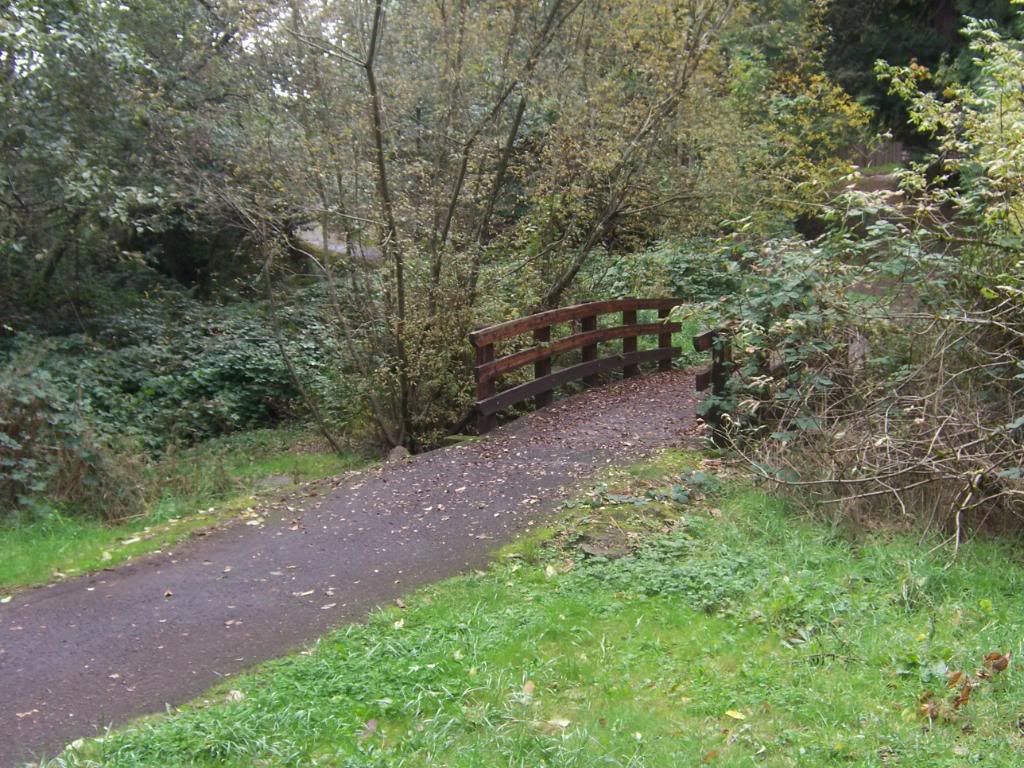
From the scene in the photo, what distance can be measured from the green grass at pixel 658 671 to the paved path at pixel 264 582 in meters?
0.36

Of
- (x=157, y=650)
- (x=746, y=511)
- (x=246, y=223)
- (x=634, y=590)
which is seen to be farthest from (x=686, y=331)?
(x=157, y=650)

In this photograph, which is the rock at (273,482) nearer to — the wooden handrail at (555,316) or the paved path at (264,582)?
the paved path at (264,582)

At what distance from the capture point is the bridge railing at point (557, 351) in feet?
35.5

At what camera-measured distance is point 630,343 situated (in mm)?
13703

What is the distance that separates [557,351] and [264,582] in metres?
6.19

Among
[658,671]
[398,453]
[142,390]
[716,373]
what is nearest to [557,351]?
[398,453]

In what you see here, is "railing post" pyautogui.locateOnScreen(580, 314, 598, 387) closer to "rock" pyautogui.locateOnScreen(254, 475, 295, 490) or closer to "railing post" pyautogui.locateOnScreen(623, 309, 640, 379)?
"railing post" pyautogui.locateOnScreen(623, 309, 640, 379)

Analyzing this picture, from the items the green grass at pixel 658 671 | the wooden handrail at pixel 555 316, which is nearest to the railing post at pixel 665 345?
the wooden handrail at pixel 555 316

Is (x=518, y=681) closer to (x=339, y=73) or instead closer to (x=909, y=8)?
(x=339, y=73)

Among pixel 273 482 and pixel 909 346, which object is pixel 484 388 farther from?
pixel 909 346

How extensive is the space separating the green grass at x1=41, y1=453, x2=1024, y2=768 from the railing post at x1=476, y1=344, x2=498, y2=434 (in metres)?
4.32

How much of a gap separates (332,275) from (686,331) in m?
7.35

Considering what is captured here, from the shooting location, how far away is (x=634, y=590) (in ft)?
19.1

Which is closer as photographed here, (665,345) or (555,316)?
(555,316)
